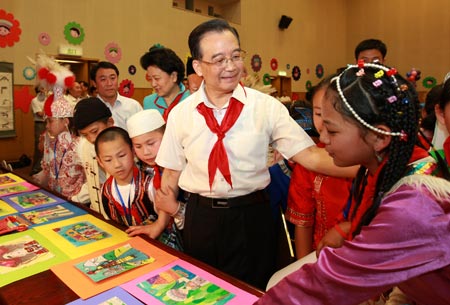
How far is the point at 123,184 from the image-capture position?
1.90 m

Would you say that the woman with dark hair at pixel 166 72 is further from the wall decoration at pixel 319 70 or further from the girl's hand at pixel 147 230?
the wall decoration at pixel 319 70

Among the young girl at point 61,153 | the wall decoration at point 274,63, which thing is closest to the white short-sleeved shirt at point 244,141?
the young girl at point 61,153

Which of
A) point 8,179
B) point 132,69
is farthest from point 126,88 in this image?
point 8,179

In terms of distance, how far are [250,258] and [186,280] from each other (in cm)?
54

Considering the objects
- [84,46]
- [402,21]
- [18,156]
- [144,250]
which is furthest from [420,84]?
[144,250]

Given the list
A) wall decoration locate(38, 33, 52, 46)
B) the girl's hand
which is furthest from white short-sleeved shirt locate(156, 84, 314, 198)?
wall decoration locate(38, 33, 52, 46)

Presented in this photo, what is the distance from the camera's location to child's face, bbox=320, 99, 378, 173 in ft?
2.95

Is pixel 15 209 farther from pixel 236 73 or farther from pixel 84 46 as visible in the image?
pixel 84 46

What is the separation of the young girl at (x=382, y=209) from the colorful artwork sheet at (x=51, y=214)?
139cm

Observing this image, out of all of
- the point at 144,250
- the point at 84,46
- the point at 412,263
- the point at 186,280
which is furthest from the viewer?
the point at 84,46

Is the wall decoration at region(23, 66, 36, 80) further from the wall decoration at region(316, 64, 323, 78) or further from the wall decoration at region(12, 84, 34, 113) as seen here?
the wall decoration at region(316, 64, 323, 78)

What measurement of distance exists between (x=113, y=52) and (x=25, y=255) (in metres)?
6.00

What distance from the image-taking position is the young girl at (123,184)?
1.84 metres

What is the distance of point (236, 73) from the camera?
1.55m
